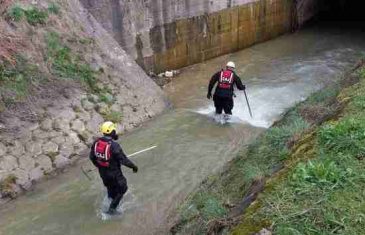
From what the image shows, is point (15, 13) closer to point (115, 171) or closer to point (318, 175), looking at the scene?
point (115, 171)

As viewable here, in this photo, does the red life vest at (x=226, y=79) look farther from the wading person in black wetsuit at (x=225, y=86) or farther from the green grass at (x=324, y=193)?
the green grass at (x=324, y=193)

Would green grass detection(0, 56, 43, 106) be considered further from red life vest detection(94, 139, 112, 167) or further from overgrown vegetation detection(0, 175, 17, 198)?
red life vest detection(94, 139, 112, 167)

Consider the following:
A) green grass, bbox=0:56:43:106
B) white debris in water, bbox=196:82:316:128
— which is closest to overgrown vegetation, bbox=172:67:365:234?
white debris in water, bbox=196:82:316:128

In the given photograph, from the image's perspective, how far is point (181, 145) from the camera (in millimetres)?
11281

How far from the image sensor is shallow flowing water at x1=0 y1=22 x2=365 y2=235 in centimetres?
854

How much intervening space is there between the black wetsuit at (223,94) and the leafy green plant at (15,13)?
16.9 ft

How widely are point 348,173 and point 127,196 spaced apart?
5101 millimetres

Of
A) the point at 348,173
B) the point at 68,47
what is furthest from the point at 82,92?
the point at 348,173

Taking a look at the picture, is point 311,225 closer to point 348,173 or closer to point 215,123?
point 348,173

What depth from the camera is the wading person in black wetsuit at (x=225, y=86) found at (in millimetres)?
12148

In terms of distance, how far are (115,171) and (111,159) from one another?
0.27 m

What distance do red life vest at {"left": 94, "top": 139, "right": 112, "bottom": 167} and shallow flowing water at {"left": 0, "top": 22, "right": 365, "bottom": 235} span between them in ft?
3.76

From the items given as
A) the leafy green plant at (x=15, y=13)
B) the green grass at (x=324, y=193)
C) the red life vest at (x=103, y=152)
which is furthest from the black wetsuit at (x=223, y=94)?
the green grass at (x=324, y=193)

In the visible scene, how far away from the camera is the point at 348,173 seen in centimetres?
507
